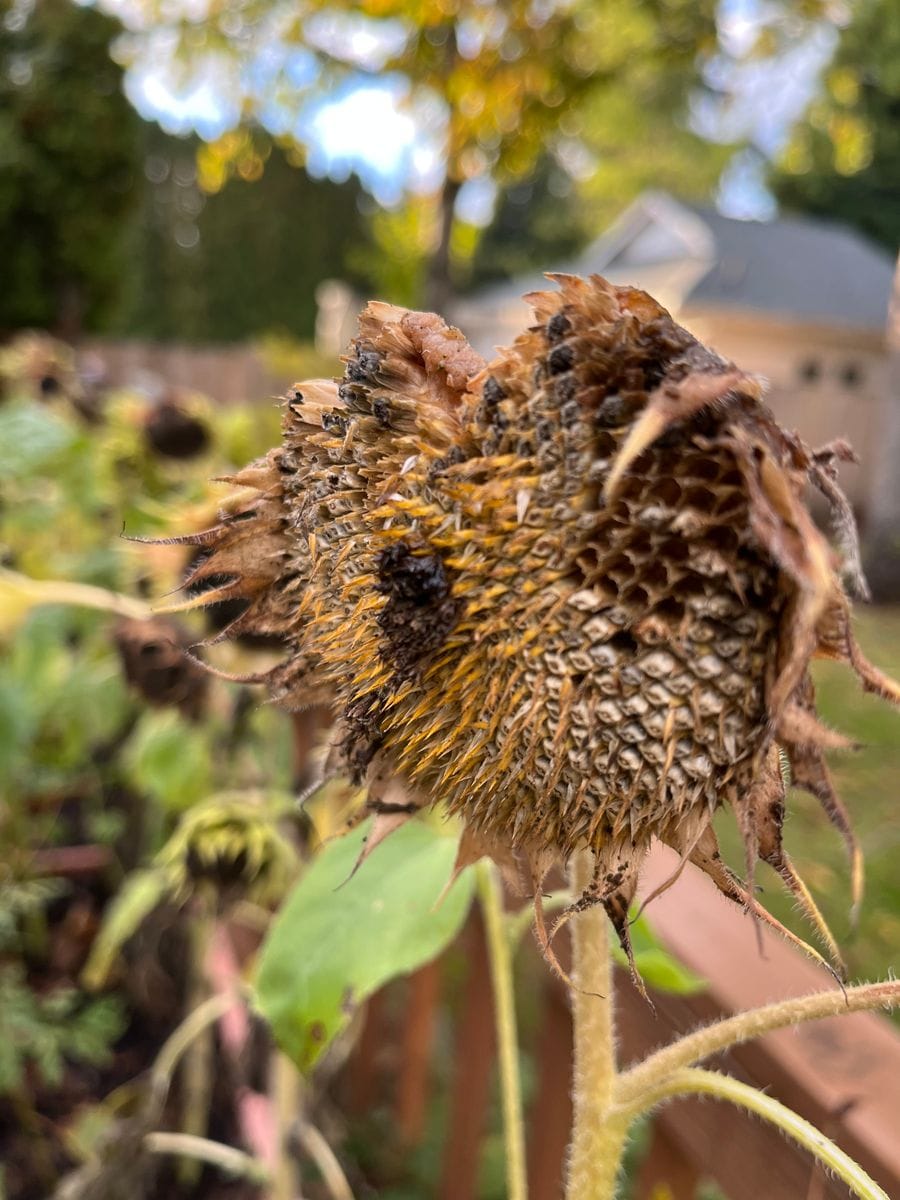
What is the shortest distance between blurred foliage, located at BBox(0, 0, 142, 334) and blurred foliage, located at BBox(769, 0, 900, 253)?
4.42 m

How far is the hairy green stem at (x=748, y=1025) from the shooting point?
0.33m

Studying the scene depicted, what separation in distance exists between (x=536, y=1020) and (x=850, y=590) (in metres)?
1.67

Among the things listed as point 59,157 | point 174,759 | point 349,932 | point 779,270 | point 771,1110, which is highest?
point 779,270

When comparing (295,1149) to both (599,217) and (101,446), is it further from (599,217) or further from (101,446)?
(599,217)

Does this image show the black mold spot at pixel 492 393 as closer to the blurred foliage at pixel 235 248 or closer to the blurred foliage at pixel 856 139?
the blurred foliage at pixel 856 139

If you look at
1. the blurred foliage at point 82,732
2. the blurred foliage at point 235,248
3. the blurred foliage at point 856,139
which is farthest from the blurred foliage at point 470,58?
the blurred foliage at point 235,248

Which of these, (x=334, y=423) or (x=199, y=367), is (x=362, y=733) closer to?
(x=334, y=423)

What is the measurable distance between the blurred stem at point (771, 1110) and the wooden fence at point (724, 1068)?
0.08 metres

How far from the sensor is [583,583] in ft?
1.02

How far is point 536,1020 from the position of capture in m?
1.84

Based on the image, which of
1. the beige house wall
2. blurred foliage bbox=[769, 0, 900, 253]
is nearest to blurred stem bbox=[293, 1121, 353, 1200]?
blurred foliage bbox=[769, 0, 900, 253]

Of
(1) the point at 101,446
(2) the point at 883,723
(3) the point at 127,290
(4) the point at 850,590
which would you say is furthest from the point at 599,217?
(4) the point at 850,590

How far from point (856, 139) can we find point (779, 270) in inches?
91.4

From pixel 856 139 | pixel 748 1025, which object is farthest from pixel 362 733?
pixel 856 139
